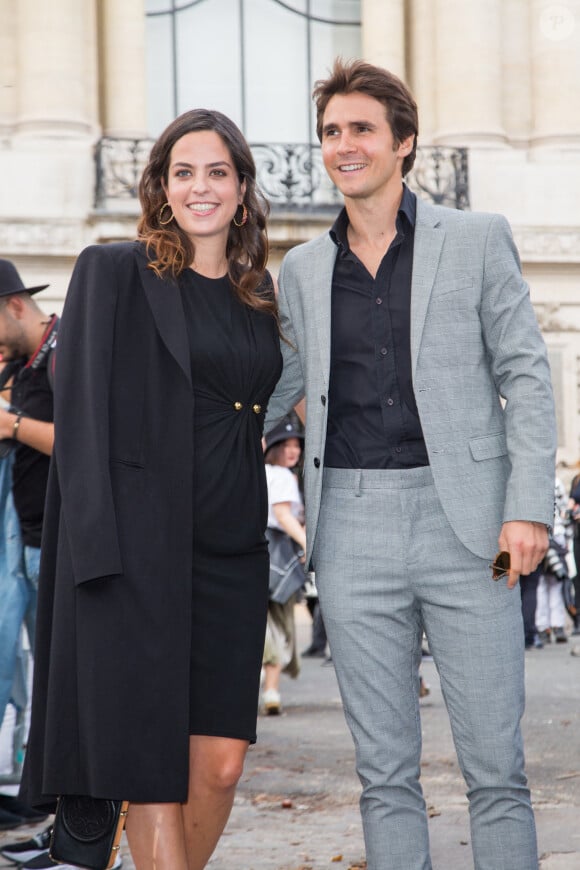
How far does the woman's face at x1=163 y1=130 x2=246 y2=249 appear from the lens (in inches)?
168

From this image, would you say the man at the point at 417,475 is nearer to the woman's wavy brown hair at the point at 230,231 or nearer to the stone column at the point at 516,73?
the woman's wavy brown hair at the point at 230,231

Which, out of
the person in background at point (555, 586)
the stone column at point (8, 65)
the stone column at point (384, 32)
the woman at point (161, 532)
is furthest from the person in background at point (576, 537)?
the woman at point (161, 532)

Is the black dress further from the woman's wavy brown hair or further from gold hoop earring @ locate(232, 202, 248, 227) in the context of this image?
gold hoop earring @ locate(232, 202, 248, 227)

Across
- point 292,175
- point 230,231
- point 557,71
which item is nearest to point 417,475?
point 230,231

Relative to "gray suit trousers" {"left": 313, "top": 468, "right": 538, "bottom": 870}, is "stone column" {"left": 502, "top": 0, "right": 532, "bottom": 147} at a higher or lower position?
higher

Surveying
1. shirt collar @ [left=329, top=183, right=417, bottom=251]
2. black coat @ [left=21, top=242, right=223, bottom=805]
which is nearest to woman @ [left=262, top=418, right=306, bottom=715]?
shirt collar @ [left=329, top=183, right=417, bottom=251]

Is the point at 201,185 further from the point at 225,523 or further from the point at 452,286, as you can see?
the point at 225,523

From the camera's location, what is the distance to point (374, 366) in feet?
13.6

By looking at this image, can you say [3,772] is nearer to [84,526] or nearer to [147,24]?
[84,526]

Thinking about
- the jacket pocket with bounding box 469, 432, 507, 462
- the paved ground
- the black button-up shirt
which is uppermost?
the black button-up shirt

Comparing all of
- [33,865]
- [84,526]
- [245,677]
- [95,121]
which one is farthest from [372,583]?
[95,121]

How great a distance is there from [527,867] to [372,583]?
2.78 ft

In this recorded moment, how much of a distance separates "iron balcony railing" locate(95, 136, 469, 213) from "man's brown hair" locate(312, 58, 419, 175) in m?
16.9

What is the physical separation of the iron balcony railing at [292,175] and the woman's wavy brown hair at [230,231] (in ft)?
54.9
